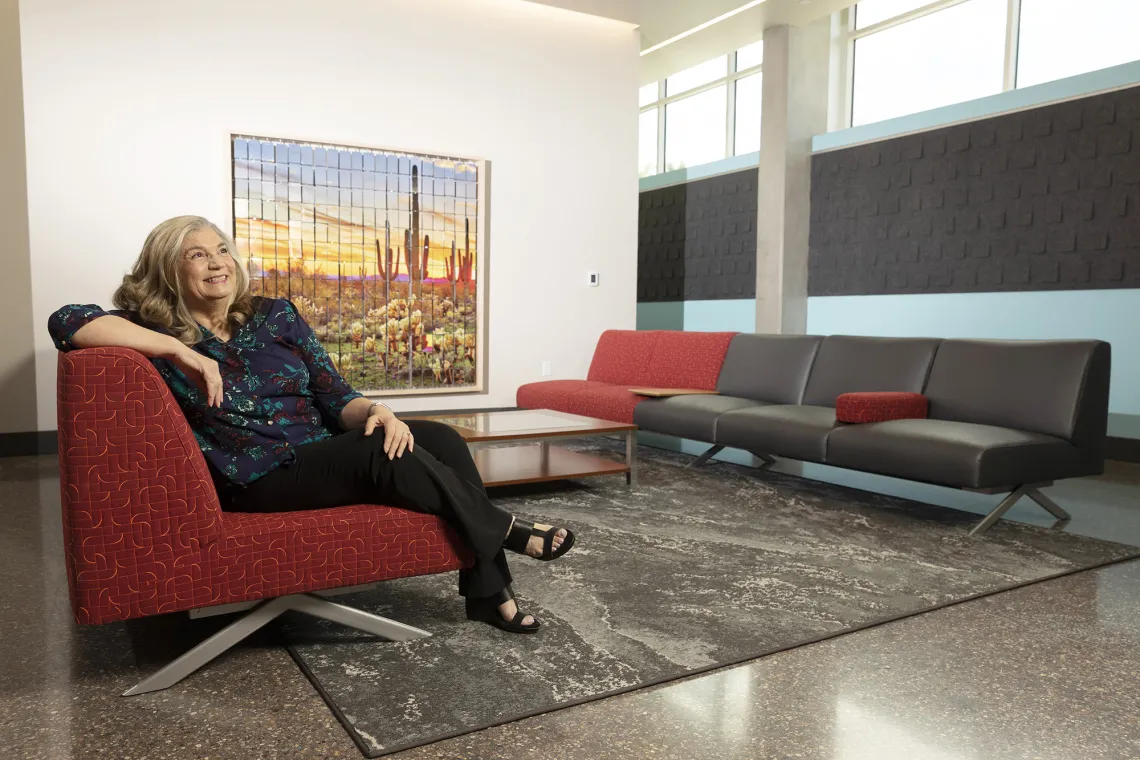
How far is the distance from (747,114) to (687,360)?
13.0ft

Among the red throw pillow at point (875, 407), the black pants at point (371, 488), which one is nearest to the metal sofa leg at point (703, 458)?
the red throw pillow at point (875, 407)

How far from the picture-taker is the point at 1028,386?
11.3 feet

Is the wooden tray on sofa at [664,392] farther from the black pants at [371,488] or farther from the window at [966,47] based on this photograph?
the window at [966,47]

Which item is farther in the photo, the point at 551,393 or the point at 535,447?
the point at 551,393

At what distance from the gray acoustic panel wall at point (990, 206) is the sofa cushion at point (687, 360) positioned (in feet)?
6.28

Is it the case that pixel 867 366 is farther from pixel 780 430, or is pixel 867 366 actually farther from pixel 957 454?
pixel 957 454

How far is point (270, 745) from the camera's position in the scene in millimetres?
1533

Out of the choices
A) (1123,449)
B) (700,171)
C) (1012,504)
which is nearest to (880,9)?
(700,171)

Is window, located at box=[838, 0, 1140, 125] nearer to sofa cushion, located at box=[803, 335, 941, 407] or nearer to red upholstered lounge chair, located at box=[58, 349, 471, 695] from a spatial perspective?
sofa cushion, located at box=[803, 335, 941, 407]

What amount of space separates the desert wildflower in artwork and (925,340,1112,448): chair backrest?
3363 millimetres

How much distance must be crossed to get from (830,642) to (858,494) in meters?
1.93

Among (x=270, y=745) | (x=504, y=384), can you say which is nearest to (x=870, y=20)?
(x=504, y=384)

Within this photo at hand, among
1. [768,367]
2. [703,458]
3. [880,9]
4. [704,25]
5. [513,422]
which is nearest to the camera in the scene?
[513,422]

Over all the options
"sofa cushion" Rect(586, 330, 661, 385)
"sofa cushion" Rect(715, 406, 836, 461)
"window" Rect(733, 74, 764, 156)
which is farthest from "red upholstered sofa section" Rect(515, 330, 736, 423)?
"window" Rect(733, 74, 764, 156)
